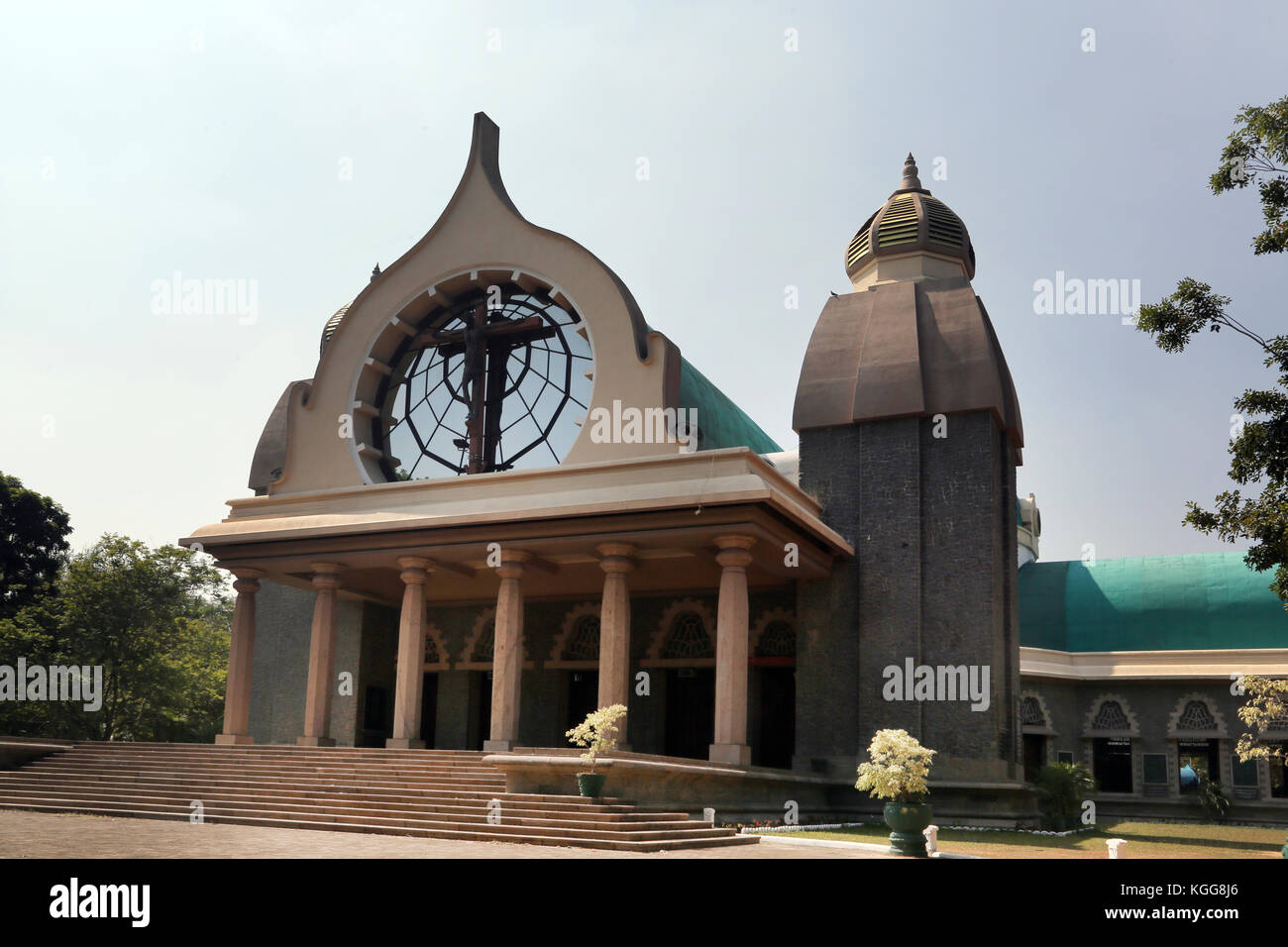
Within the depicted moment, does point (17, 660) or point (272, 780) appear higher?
point (17, 660)

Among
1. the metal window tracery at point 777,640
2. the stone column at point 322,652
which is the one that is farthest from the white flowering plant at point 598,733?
the stone column at point 322,652

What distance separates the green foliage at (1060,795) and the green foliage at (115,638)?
2193 centimetres

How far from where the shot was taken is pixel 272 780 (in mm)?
19078

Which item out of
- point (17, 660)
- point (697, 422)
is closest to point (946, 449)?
point (697, 422)

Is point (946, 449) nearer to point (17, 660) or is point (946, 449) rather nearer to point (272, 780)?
point (272, 780)

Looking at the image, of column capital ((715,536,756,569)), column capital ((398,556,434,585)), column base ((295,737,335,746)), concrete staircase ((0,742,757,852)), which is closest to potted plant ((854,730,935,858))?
concrete staircase ((0,742,757,852))

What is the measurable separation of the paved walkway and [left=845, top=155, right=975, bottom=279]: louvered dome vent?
15113 millimetres

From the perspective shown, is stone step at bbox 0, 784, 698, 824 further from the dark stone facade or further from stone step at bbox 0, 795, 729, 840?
the dark stone facade

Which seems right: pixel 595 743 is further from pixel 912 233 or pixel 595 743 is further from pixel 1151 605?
pixel 1151 605

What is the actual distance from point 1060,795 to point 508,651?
10890 millimetres

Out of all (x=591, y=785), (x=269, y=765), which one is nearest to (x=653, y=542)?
(x=591, y=785)

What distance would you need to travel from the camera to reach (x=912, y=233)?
2580 centimetres

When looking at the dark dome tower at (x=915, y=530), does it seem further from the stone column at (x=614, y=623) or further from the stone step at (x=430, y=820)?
the stone step at (x=430, y=820)
